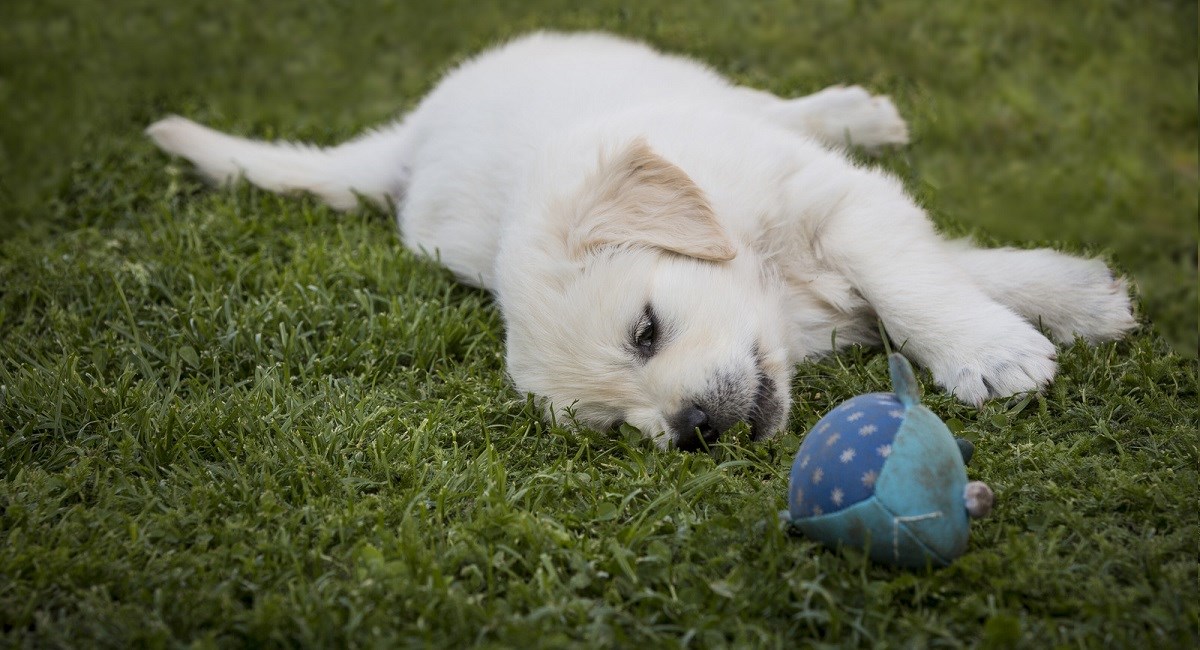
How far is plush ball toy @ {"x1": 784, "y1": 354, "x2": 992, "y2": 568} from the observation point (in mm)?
2125

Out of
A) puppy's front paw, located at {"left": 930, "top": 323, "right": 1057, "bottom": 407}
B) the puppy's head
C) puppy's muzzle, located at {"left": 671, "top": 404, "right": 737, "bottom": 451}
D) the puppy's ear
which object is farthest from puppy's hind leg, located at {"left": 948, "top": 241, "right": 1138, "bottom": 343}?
puppy's muzzle, located at {"left": 671, "top": 404, "right": 737, "bottom": 451}

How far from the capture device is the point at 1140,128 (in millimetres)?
5031

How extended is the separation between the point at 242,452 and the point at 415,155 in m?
2.13

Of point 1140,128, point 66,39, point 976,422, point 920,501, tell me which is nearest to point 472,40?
point 66,39

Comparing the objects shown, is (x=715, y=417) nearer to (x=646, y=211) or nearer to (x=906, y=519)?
(x=646, y=211)

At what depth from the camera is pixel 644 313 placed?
2.96 metres

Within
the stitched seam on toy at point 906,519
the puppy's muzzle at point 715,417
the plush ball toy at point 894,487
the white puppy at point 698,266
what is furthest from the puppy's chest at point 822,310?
the stitched seam on toy at point 906,519

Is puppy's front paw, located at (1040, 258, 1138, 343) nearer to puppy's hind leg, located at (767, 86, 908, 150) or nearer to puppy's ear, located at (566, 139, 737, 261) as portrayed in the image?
puppy's ear, located at (566, 139, 737, 261)

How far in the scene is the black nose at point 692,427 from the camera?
2.81 m

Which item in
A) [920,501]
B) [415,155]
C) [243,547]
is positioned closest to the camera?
[920,501]

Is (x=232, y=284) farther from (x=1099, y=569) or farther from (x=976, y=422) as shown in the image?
(x=1099, y=569)

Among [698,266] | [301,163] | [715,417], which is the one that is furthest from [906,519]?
[301,163]

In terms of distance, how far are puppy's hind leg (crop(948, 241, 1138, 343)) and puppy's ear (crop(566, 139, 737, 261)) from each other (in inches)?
35.6

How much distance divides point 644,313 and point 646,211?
0.34 meters
